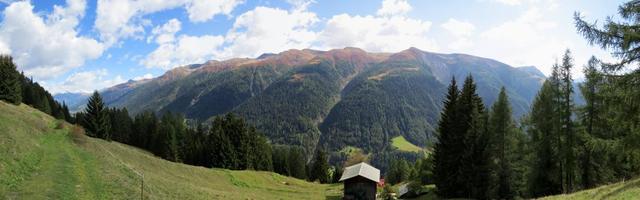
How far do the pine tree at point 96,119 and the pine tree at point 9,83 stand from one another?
45.6 feet

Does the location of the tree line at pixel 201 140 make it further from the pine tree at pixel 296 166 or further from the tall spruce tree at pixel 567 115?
the tall spruce tree at pixel 567 115

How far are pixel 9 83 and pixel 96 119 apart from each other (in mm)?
18683

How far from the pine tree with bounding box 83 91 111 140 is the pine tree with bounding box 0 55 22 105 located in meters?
13.9

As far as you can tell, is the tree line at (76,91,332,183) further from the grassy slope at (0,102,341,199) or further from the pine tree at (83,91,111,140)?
the grassy slope at (0,102,341,199)

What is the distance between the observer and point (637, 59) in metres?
22.4

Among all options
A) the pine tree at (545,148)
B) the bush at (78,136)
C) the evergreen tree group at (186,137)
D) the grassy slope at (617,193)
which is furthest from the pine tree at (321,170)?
the grassy slope at (617,193)

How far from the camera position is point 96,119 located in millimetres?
96000

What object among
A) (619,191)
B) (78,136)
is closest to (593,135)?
(619,191)

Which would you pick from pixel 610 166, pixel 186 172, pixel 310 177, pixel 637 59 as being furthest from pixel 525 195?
pixel 310 177

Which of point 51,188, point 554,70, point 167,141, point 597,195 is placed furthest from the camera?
point 167,141

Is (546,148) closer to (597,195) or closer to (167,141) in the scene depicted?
(597,195)

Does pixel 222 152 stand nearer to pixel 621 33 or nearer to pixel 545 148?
pixel 545 148

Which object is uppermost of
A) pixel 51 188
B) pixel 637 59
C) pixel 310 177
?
pixel 637 59

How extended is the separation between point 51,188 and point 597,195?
33.6 meters
